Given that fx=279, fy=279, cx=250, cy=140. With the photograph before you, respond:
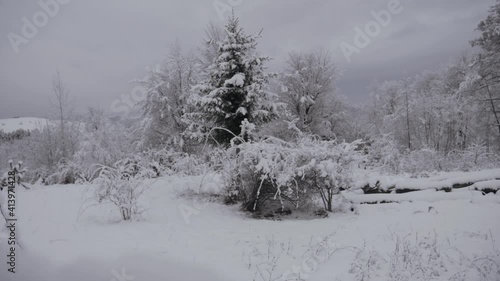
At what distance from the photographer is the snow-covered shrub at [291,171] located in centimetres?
762

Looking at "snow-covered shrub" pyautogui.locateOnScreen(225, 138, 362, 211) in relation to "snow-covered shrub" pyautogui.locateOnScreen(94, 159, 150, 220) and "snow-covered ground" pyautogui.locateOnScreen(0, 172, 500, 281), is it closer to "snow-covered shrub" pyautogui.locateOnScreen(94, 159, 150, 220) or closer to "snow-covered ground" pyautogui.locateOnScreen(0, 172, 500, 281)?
"snow-covered ground" pyautogui.locateOnScreen(0, 172, 500, 281)

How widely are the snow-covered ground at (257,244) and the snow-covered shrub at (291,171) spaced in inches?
39.5

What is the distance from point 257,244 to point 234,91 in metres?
6.46

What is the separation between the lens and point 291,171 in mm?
7590

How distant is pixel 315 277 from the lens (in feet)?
13.2

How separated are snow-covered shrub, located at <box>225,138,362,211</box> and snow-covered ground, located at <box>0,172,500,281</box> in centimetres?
100

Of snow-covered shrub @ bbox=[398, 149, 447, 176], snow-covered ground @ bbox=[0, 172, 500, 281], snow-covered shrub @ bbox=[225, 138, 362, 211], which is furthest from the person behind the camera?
snow-covered shrub @ bbox=[398, 149, 447, 176]

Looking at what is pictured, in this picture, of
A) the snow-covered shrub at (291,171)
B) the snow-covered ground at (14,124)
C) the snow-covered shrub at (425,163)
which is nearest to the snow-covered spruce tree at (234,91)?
the snow-covered shrub at (291,171)

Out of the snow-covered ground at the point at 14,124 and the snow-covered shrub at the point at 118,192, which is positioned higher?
the snow-covered ground at the point at 14,124

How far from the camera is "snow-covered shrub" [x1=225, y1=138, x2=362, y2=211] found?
7621 millimetres

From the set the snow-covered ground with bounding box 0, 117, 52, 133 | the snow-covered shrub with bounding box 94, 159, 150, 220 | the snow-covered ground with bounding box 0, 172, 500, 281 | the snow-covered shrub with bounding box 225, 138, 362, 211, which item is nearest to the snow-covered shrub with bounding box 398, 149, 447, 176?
the snow-covered ground with bounding box 0, 172, 500, 281

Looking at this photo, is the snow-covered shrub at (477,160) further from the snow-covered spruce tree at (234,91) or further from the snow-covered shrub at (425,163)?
the snow-covered spruce tree at (234,91)

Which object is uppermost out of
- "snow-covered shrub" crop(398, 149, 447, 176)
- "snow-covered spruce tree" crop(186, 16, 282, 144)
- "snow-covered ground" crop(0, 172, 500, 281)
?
"snow-covered spruce tree" crop(186, 16, 282, 144)

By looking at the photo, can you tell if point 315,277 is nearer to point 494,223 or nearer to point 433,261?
point 433,261
